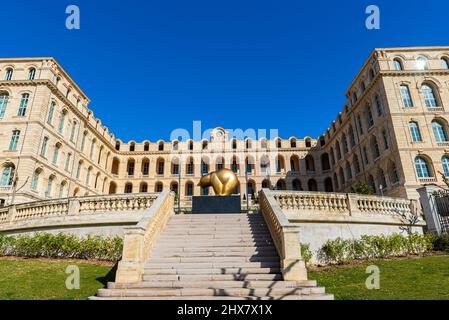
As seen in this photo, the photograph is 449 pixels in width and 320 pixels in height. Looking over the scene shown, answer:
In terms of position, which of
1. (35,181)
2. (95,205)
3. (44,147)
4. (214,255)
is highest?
(44,147)

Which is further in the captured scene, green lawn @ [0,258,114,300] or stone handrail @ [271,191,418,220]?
stone handrail @ [271,191,418,220]

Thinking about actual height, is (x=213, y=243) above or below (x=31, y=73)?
below

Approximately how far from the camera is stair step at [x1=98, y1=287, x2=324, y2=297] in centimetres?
727

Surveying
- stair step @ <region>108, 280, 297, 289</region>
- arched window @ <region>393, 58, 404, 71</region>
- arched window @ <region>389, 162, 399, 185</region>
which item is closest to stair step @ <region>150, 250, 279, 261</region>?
stair step @ <region>108, 280, 297, 289</region>

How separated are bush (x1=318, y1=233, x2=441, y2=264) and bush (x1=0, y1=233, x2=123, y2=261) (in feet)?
31.1

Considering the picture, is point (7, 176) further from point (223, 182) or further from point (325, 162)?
point (325, 162)

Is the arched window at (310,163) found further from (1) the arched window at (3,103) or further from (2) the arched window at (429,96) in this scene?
(1) the arched window at (3,103)

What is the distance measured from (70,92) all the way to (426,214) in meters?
42.5

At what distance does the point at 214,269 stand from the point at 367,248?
819 cm

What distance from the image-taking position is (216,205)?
1577cm

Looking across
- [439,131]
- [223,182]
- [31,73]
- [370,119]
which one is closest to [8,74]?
[31,73]

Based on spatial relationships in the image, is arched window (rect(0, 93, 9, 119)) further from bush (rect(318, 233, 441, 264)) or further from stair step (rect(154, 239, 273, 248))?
bush (rect(318, 233, 441, 264))

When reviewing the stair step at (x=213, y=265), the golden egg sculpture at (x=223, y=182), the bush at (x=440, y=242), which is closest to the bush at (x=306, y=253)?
the stair step at (x=213, y=265)

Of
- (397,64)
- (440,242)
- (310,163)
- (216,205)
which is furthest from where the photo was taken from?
(310,163)
